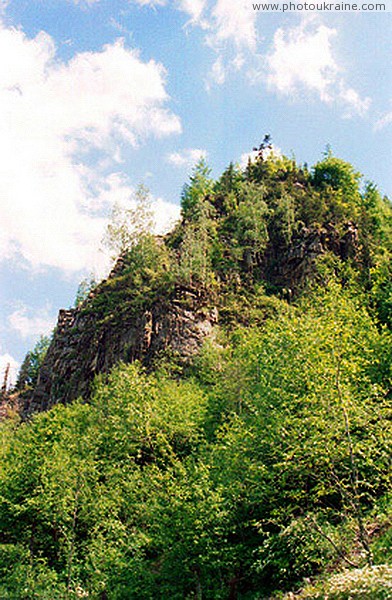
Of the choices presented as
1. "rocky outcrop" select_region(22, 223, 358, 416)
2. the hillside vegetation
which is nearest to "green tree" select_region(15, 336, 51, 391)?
"rocky outcrop" select_region(22, 223, 358, 416)

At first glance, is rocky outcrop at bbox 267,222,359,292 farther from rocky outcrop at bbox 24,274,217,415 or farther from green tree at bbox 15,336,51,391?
green tree at bbox 15,336,51,391

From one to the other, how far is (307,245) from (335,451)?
43.4 metres

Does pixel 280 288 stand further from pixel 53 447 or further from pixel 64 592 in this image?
pixel 64 592

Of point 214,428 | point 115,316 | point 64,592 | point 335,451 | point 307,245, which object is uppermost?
point 307,245

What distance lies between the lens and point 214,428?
2759 cm

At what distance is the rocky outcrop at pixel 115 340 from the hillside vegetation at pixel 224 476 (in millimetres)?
1120

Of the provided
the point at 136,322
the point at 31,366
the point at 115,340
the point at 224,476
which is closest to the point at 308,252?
the point at 136,322

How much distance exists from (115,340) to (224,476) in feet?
109

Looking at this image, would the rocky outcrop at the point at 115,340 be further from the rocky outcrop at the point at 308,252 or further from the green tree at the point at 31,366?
the green tree at the point at 31,366

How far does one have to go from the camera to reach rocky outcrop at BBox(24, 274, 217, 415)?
1720 inches

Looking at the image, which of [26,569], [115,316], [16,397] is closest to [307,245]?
[115,316]

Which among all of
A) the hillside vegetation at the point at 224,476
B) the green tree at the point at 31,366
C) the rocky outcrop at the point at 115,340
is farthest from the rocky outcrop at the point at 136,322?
the green tree at the point at 31,366

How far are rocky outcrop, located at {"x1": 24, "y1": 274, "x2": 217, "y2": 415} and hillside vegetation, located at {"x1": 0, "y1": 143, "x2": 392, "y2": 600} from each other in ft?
3.68

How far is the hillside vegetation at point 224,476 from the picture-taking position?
12.2 m
